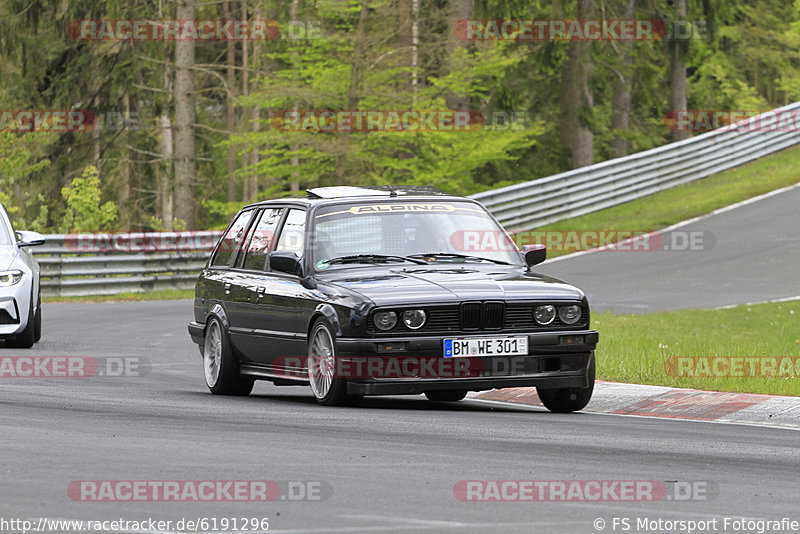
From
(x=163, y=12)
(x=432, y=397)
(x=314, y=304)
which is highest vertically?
(x=163, y=12)

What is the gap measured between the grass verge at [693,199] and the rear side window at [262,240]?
16.8m

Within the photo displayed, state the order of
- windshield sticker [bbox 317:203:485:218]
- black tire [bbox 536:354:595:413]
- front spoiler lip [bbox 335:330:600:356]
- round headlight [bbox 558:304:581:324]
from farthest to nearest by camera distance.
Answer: windshield sticker [bbox 317:203:485:218]
black tire [bbox 536:354:595:413]
round headlight [bbox 558:304:581:324]
front spoiler lip [bbox 335:330:600:356]

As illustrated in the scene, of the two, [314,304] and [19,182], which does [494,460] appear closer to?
[314,304]

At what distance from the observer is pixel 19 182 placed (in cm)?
4612

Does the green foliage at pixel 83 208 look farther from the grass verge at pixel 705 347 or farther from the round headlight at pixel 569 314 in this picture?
the round headlight at pixel 569 314

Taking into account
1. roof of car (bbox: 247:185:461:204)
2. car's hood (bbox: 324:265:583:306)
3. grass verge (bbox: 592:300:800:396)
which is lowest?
grass verge (bbox: 592:300:800:396)

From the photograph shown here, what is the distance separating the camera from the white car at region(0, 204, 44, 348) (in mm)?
14977

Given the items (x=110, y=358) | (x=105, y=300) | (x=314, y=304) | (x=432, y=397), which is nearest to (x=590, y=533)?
(x=314, y=304)

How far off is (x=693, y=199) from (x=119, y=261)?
13.9 m

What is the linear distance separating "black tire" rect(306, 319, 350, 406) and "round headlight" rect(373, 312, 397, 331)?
1.19ft

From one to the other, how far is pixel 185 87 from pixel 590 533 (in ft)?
110

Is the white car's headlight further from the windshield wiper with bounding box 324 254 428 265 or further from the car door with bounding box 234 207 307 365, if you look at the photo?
the windshield wiper with bounding box 324 254 428 265

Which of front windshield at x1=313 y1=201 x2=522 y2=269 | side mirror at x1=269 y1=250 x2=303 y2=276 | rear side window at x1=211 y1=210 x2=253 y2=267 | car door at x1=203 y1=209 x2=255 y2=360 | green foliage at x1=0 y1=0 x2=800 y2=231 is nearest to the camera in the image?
side mirror at x1=269 y1=250 x2=303 y2=276

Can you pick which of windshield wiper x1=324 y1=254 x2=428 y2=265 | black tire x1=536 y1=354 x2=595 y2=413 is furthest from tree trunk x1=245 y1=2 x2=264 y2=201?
black tire x1=536 y1=354 x2=595 y2=413
